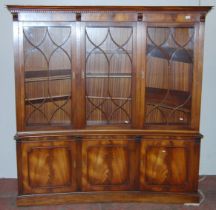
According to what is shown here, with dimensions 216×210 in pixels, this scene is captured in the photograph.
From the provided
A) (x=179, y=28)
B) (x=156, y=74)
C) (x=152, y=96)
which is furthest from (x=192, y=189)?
(x=179, y=28)

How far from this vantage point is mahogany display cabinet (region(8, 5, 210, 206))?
311cm

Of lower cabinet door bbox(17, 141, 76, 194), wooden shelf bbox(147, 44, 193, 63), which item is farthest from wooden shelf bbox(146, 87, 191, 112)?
lower cabinet door bbox(17, 141, 76, 194)

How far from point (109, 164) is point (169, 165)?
0.64m

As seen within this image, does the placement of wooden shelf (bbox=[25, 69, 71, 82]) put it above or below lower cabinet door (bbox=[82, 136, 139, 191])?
above

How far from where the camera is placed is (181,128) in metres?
3.29

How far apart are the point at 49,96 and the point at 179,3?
1.87 meters

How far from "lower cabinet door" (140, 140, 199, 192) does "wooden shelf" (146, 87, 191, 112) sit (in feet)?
1.29

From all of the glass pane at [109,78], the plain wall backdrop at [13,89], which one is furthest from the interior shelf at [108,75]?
the plain wall backdrop at [13,89]

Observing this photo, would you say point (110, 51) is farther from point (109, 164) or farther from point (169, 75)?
point (109, 164)

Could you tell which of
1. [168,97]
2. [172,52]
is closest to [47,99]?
[168,97]

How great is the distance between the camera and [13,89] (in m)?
3.72

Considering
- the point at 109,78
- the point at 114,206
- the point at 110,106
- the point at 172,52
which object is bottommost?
the point at 114,206

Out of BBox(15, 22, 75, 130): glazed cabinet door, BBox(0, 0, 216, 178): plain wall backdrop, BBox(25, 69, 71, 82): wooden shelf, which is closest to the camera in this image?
BBox(15, 22, 75, 130): glazed cabinet door

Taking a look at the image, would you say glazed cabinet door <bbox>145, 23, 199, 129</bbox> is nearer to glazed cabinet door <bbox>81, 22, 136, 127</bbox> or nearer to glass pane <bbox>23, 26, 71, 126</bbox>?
glazed cabinet door <bbox>81, 22, 136, 127</bbox>
